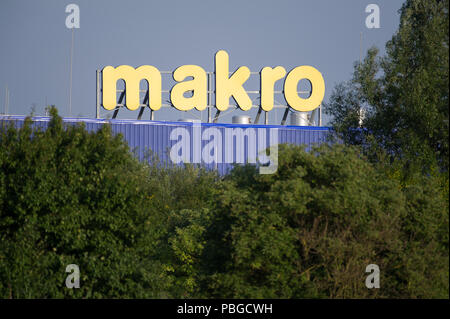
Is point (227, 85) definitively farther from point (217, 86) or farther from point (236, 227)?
point (236, 227)

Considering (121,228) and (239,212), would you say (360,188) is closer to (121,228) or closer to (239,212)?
(239,212)

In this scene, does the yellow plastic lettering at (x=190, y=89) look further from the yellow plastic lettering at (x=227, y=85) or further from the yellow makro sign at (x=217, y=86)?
the yellow plastic lettering at (x=227, y=85)

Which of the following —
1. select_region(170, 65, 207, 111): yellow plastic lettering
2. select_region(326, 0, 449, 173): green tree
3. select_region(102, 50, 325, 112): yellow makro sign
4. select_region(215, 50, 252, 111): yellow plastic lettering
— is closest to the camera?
select_region(326, 0, 449, 173): green tree

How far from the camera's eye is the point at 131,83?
2994cm

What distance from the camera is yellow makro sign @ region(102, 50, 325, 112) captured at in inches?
1176

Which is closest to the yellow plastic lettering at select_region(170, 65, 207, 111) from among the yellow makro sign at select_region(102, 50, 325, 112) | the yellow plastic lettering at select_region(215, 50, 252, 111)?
the yellow makro sign at select_region(102, 50, 325, 112)

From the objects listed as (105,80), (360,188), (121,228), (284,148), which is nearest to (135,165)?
(121,228)

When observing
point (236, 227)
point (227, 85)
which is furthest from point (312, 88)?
point (236, 227)

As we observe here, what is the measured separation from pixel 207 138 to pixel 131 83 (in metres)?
4.72

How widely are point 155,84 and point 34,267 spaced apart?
18766mm

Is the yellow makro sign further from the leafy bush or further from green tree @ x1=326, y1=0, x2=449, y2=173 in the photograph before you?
the leafy bush

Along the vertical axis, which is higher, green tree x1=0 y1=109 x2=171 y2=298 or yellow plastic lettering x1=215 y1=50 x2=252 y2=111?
yellow plastic lettering x1=215 y1=50 x2=252 y2=111
